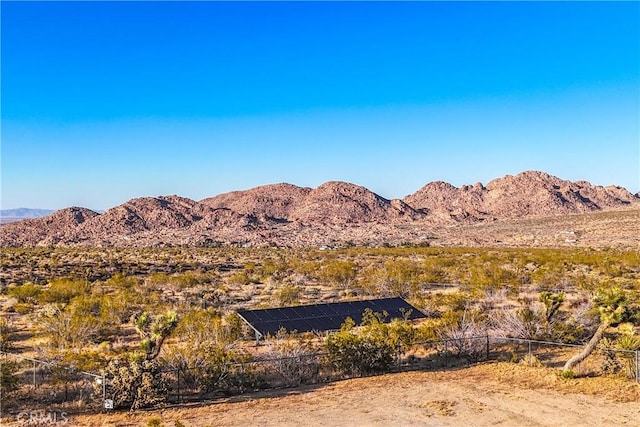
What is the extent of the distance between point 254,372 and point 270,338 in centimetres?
338

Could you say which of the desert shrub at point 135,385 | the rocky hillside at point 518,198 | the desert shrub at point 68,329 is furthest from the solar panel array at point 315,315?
the rocky hillside at point 518,198

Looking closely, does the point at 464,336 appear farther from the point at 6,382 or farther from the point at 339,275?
the point at 339,275

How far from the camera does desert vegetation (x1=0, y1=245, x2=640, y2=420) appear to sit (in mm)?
15961

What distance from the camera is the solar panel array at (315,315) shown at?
2117cm

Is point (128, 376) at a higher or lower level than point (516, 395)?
higher

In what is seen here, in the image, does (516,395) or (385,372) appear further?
(385,372)

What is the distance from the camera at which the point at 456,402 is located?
15141mm

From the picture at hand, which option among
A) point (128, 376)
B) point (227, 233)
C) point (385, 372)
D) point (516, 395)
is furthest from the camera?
point (227, 233)

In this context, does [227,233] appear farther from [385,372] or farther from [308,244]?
[385,372]

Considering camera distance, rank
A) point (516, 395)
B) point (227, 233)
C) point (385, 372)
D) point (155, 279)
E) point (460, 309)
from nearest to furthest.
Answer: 1. point (516, 395)
2. point (385, 372)
3. point (460, 309)
4. point (155, 279)
5. point (227, 233)

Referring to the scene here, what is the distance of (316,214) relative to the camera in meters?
136

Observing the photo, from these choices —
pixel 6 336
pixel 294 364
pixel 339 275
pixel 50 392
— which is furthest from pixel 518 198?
pixel 50 392

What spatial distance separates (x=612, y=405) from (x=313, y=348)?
9451 millimetres

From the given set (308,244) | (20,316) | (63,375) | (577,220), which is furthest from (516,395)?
(577,220)
